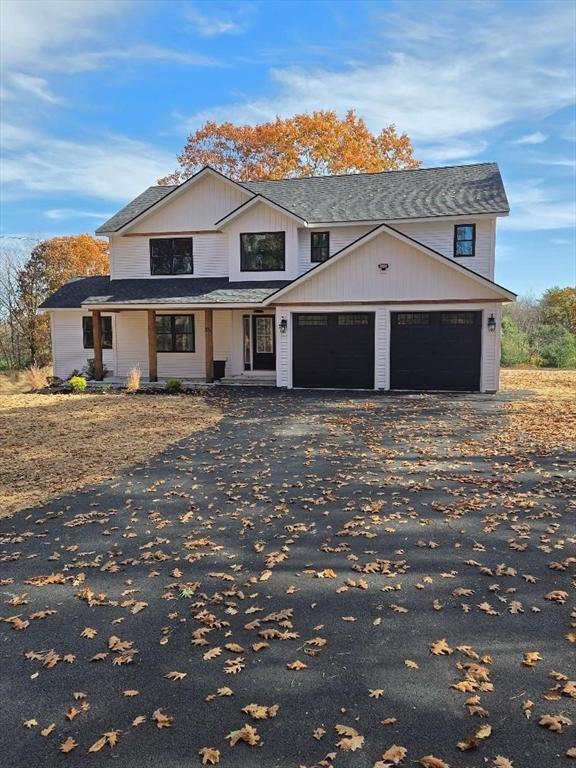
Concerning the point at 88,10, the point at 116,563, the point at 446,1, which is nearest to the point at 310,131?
the point at 446,1

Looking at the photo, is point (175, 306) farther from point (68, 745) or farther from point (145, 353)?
point (68, 745)

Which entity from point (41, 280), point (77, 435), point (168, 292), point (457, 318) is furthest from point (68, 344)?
point (457, 318)

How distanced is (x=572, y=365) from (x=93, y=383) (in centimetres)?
2288

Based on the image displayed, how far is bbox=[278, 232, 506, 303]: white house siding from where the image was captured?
16656 mm

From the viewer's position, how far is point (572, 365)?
1057 inches

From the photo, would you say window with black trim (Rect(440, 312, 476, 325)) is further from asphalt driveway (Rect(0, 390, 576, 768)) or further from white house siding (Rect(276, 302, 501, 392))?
asphalt driveway (Rect(0, 390, 576, 768))

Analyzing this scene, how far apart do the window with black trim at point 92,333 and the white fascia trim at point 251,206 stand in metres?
6.34

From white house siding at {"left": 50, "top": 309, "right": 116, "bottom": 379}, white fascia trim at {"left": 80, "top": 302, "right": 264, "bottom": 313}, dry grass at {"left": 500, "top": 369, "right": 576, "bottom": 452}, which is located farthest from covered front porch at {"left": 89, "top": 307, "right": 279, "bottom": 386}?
dry grass at {"left": 500, "top": 369, "right": 576, "bottom": 452}

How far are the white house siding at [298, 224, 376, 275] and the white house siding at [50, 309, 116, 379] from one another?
8.80 m

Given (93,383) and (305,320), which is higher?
(305,320)

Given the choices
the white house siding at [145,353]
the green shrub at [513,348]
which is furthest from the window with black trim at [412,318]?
the green shrub at [513,348]

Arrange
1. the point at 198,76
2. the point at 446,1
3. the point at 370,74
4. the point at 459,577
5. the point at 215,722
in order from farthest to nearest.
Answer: the point at 370,74 → the point at 198,76 → the point at 446,1 → the point at 459,577 → the point at 215,722

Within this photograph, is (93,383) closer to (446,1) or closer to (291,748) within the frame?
(446,1)

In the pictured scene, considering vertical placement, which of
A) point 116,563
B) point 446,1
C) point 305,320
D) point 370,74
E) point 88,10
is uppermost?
point 370,74
